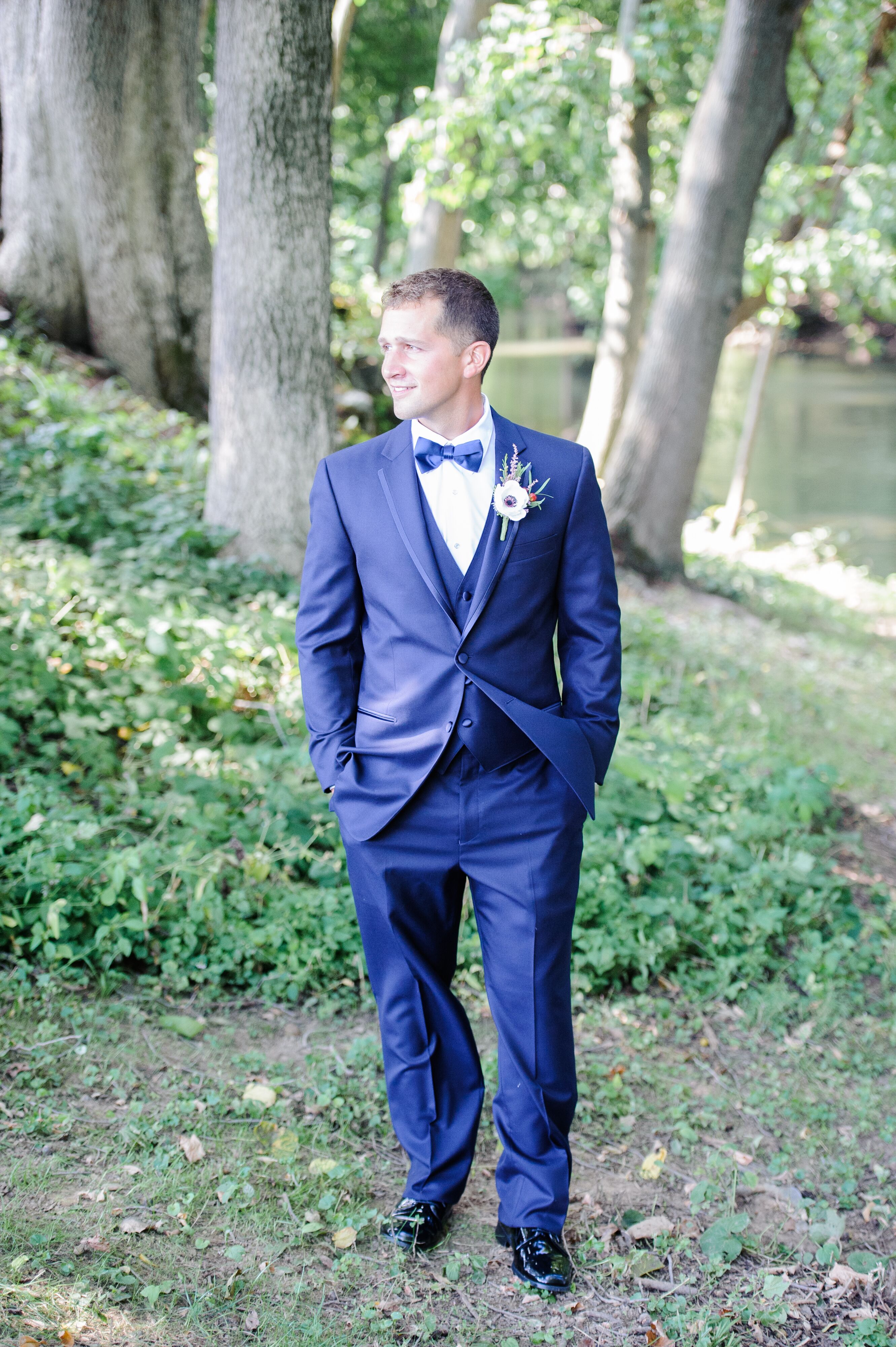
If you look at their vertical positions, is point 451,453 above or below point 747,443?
above

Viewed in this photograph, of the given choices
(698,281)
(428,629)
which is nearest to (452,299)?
(428,629)

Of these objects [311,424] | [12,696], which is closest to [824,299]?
[311,424]

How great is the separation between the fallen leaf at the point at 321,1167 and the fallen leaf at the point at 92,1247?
2.04ft

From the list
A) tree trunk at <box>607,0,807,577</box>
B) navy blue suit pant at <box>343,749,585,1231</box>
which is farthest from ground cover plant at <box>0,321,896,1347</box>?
tree trunk at <box>607,0,807,577</box>

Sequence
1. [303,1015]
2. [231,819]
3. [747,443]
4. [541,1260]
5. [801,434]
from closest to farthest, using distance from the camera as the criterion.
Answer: [541,1260] → [303,1015] → [231,819] → [747,443] → [801,434]

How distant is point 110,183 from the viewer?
8844 millimetres

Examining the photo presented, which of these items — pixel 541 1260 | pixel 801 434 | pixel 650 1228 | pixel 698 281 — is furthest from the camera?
pixel 801 434

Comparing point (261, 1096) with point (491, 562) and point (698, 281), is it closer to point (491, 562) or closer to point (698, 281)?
point (491, 562)

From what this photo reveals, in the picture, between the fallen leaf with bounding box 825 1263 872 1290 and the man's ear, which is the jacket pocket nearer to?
the man's ear

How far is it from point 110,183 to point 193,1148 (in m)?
8.19

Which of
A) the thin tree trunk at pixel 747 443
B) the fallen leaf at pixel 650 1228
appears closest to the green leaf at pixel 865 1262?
the fallen leaf at pixel 650 1228

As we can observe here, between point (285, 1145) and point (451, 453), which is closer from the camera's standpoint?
point (451, 453)

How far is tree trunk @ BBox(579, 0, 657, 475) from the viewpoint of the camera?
1035cm

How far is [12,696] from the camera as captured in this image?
4570 millimetres
